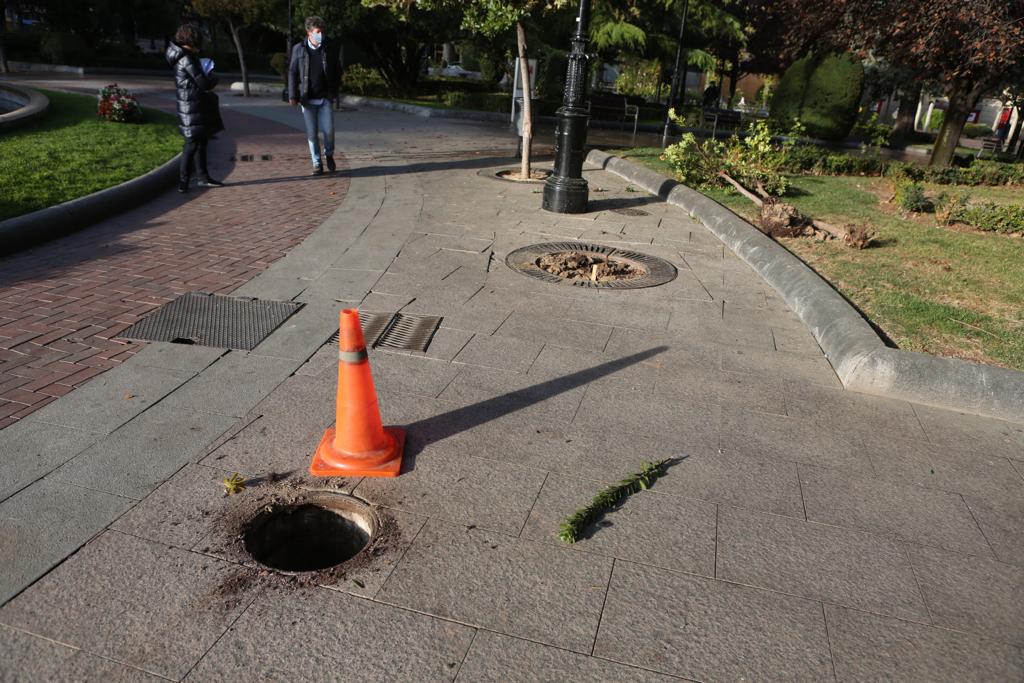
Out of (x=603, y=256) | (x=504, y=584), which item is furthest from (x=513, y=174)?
(x=504, y=584)

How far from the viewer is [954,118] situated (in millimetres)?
15281

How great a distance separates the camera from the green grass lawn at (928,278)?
4.98 m

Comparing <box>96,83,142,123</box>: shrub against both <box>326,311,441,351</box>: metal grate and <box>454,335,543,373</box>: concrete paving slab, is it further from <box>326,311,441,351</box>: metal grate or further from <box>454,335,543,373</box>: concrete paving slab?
<box>454,335,543,373</box>: concrete paving slab

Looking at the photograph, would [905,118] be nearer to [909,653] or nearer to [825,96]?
[825,96]

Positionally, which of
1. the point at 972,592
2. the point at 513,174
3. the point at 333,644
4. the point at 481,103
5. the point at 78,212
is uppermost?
the point at 481,103

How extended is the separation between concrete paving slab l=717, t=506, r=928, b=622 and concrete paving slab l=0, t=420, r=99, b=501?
10.1 ft

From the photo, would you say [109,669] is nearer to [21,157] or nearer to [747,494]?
[747,494]

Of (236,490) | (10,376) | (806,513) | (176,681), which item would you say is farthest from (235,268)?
(806,513)

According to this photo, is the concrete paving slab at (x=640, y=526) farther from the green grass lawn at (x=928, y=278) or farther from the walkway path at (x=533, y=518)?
the green grass lawn at (x=928, y=278)

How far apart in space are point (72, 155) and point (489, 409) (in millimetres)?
8975

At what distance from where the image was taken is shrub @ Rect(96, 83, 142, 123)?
533 inches

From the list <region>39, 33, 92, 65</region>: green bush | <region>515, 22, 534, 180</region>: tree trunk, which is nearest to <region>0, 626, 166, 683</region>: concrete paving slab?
<region>515, 22, 534, 180</region>: tree trunk

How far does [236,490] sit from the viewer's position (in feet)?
10.4

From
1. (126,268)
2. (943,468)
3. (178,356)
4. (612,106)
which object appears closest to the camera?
(943,468)
